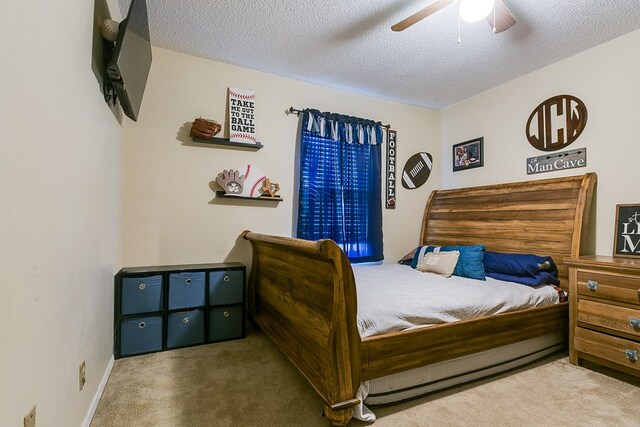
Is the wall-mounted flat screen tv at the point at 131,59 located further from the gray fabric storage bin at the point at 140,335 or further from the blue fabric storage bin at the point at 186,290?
the gray fabric storage bin at the point at 140,335

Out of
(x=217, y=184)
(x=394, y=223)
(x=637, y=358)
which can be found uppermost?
(x=217, y=184)

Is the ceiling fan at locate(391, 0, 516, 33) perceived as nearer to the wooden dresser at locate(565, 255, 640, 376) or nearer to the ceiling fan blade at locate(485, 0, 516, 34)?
the ceiling fan blade at locate(485, 0, 516, 34)

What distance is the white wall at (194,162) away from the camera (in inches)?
108

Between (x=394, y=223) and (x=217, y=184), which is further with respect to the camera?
(x=394, y=223)

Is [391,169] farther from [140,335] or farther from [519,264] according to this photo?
[140,335]

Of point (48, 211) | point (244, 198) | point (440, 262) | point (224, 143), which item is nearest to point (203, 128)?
point (224, 143)

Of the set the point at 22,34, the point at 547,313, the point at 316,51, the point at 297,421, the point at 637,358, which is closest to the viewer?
the point at 22,34

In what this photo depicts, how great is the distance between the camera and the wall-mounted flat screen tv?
1595 mm

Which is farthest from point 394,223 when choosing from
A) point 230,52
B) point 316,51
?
point 230,52

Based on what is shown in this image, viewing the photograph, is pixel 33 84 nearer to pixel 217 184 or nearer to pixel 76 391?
pixel 76 391

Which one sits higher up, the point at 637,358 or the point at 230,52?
the point at 230,52

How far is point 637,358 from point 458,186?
235cm

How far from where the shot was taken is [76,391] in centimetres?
138

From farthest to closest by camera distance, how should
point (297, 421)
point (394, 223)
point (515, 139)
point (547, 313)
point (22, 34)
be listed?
point (394, 223)
point (515, 139)
point (547, 313)
point (297, 421)
point (22, 34)
